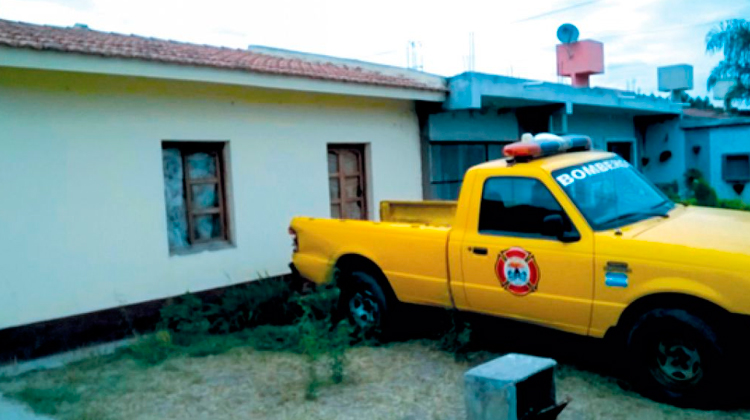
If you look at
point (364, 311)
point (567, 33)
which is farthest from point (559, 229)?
point (567, 33)

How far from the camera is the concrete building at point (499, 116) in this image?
38.5 ft

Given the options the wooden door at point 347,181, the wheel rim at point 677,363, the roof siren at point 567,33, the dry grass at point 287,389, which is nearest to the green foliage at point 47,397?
the dry grass at point 287,389

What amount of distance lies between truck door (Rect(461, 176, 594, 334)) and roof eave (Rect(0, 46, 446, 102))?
3.68 m

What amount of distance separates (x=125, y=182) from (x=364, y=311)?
3.10 metres

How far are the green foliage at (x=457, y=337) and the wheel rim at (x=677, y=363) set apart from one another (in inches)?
68.6

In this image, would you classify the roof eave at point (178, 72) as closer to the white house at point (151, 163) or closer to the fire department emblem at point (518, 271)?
the white house at point (151, 163)

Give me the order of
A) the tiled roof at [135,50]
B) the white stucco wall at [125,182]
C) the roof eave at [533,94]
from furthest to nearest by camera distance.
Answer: the roof eave at [533,94] < the white stucco wall at [125,182] < the tiled roof at [135,50]

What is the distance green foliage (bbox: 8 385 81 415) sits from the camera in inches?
214

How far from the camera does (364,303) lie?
7.25m

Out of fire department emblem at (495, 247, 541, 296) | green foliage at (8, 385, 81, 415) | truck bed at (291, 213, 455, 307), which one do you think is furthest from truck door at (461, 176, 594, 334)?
green foliage at (8, 385, 81, 415)

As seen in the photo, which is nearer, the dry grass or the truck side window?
the dry grass

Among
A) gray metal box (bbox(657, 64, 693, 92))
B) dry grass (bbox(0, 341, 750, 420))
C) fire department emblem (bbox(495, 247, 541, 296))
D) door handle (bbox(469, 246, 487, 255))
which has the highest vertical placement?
gray metal box (bbox(657, 64, 693, 92))

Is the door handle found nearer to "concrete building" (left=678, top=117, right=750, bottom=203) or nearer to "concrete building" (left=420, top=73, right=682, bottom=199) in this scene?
"concrete building" (left=420, top=73, right=682, bottom=199)

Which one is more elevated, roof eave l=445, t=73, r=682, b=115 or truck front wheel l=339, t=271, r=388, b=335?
roof eave l=445, t=73, r=682, b=115
